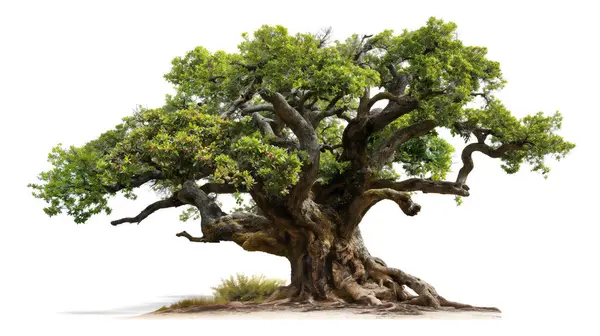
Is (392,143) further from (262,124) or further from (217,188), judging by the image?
(217,188)

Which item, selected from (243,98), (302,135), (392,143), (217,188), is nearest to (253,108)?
(243,98)

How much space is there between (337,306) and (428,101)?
504 centimetres

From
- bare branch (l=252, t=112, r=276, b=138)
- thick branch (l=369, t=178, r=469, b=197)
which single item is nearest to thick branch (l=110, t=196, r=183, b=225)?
bare branch (l=252, t=112, r=276, b=138)

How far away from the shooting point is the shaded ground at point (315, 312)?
41.4 ft

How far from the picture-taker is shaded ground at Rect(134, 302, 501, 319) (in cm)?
1261

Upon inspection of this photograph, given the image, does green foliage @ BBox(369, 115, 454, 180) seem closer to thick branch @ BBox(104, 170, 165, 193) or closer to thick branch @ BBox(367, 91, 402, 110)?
thick branch @ BBox(367, 91, 402, 110)

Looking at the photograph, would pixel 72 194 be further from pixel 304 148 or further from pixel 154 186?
pixel 304 148

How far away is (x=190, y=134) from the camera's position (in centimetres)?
1168

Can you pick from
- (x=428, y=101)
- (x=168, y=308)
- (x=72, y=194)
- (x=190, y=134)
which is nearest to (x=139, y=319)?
(x=168, y=308)

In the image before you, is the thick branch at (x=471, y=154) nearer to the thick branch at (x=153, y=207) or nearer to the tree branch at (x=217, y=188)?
the tree branch at (x=217, y=188)

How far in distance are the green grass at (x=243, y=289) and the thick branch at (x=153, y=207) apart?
2.44m

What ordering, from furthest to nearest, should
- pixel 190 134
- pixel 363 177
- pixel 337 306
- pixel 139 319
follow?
pixel 363 177, pixel 337 306, pixel 139 319, pixel 190 134

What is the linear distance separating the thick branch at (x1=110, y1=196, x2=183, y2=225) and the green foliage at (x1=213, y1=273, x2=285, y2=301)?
2.64 m

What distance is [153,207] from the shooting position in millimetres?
15664
